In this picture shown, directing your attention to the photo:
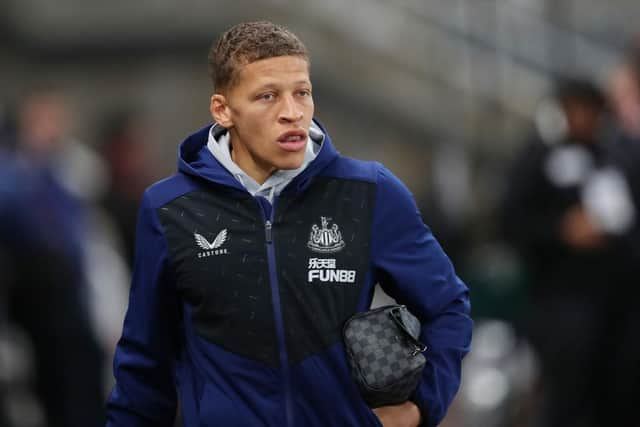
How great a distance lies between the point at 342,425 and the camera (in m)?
4.94

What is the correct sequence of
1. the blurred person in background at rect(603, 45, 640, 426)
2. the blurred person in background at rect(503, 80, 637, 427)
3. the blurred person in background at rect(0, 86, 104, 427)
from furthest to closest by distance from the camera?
the blurred person in background at rect(0, 86, 104, 427) → the blurred person in background at rect(503, 80, 637, 427) → the blurred person in background at rect(603, 45, 640, 426)

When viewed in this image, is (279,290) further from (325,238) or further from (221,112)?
(221,112)

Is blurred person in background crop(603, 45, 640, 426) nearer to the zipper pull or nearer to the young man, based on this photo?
the young man

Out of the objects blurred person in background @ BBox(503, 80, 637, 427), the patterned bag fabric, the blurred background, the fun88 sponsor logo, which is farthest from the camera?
the blurred background

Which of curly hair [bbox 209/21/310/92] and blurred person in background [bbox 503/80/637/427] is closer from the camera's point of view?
curly hair [bbox 209/21/310/92]

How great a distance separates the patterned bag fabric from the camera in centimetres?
483

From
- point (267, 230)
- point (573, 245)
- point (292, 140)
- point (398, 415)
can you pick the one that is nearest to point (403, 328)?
point (398, 415)

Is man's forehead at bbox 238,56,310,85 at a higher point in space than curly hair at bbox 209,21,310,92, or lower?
lower

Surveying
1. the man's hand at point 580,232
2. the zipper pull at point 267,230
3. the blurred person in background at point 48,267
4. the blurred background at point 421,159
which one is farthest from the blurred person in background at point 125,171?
the zipper pull at point 267,230

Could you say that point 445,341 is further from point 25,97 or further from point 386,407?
point 25,97

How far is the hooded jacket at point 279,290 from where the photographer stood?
16.1ft

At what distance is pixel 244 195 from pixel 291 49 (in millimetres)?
437

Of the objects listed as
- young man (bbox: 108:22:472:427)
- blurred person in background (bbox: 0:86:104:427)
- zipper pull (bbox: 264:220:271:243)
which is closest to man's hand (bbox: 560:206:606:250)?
blurred person in background (bbox: 0:86:104:427)

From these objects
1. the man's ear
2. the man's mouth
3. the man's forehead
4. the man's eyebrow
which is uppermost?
the man's forehead
